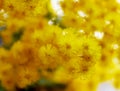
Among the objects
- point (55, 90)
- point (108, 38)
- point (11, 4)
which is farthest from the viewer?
point (55, 90)

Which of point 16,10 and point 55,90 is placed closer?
point 16,10

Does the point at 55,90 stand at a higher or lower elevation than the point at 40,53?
higher

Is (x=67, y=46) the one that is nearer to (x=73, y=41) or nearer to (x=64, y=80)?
(x=73, y=41)

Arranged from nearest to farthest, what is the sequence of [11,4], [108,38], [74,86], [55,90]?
[11,4] → [108,38] → [74,86] → [55,90]

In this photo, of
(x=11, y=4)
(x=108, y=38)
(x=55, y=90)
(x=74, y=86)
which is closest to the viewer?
(x=11, y=4)

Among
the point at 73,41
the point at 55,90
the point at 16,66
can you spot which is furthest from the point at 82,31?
the point at 55,90

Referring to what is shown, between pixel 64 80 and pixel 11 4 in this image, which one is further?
pixel 64 80

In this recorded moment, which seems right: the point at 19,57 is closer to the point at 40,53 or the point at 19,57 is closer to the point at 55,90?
the point at 40,53

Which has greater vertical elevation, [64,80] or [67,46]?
[64,80]

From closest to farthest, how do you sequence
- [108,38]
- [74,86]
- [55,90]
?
[108,38], [74,86], [55,90]
